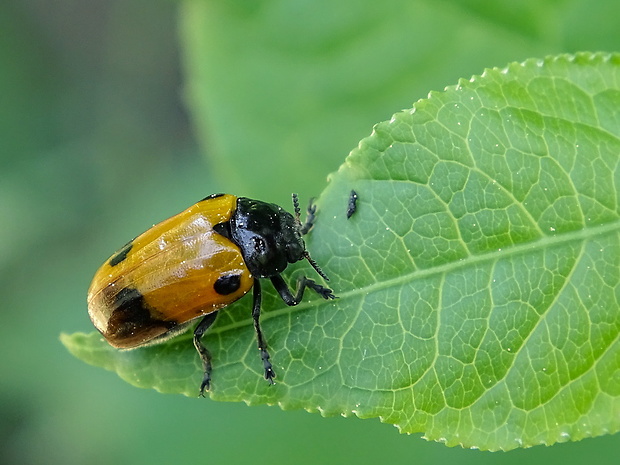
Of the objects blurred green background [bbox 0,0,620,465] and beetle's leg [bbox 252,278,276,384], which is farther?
blurred green background [bbox 0,0,620,465]

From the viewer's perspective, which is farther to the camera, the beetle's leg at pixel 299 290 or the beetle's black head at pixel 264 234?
the beetle's black head at pixel 264 234

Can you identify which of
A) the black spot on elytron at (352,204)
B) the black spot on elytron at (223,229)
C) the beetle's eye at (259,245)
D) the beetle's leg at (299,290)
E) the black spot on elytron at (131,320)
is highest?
the black spot on elytron at (352,204)

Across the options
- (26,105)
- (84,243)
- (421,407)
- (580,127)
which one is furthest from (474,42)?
(26,105)

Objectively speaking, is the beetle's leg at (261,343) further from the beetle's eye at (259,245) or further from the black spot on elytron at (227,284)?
the beetle's eye at (259,245)

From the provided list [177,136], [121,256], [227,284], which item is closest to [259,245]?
[227,284]

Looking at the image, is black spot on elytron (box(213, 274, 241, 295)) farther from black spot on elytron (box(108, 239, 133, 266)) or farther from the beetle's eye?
black spot on elytron (box(108, 239, 133, 266))

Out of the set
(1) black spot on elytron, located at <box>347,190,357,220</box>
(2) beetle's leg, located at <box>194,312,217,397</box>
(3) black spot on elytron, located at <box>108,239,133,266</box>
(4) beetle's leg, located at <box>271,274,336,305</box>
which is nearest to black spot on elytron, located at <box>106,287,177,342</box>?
(3) black spot on elytron, located at <box>108,239,133,266</box>

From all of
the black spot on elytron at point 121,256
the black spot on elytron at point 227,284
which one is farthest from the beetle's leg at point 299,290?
the black spot on elytron at point 121,256
